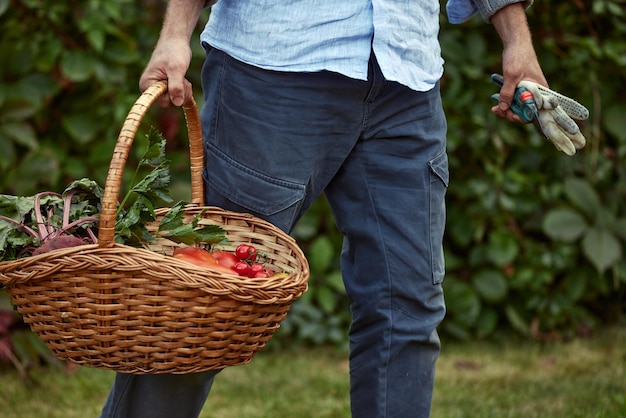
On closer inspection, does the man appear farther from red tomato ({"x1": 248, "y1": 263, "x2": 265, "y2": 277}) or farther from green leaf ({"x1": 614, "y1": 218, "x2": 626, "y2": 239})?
green leaf ({"x1": 614, "y1": 218, "x2": 626, "y2": 239})

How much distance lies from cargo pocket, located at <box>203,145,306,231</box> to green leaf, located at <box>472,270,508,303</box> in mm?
1902

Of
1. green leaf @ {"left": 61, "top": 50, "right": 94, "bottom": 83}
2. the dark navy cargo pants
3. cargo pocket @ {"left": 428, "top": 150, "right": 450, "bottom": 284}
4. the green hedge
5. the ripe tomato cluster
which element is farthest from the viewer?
the green hedge

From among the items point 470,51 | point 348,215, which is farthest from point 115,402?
point 470,51

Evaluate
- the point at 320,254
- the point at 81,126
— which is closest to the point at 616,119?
the point at 320,254

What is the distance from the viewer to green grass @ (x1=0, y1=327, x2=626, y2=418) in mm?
2668

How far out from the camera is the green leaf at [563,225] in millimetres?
3383

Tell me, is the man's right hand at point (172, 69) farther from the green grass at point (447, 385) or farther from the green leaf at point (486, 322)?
the green leaf at point (486, 322)

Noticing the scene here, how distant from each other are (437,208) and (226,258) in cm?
46

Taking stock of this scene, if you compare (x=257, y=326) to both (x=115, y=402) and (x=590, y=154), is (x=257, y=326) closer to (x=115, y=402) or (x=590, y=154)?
(x=115, y=402)

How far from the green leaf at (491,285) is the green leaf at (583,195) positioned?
16.1 inches

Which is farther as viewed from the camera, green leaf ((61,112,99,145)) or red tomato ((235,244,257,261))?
green leaf ((61,112,99,145))

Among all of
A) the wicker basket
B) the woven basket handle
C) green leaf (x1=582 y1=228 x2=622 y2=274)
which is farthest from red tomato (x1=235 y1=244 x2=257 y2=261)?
green leaf (x1=582 y1=228 x2=622 y2=274)

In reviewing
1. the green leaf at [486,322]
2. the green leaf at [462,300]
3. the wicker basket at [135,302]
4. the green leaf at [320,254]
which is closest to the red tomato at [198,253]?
the wicker basket at [135,302]

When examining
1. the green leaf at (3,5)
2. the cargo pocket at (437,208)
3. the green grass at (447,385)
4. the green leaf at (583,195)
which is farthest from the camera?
the green leaf at (583,195)
